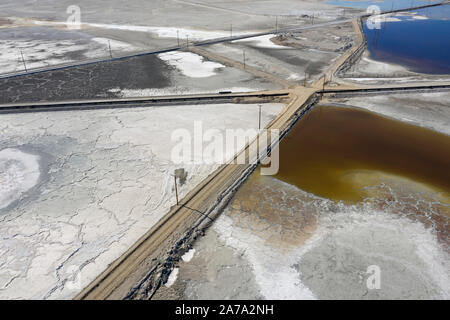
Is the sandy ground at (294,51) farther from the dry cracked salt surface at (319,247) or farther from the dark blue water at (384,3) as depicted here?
the dark blue water at (384,3)

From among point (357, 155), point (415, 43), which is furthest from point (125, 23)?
point (357, 155)

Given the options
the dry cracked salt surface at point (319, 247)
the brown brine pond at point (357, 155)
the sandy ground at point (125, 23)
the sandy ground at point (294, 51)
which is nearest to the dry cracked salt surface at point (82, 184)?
the dry cracked salt surface at point (319, 247)

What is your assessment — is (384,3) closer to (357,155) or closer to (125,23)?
(125,23)

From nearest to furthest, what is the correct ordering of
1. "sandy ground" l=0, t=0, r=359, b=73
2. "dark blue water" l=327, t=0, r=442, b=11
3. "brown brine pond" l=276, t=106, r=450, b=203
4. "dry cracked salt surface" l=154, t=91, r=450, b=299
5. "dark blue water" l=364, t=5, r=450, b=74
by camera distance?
"dry cracked salt surface" l=154, t=91, r=450, b=299
"brown brine pond" l=276, t=106, r=450, b=203
"dark blue water" l=364, t=5, r=450, b=74
"sandy ground" l=0, t=0, r=359, b=73
"dark blue water" l=327, t=0, r=442, b=11

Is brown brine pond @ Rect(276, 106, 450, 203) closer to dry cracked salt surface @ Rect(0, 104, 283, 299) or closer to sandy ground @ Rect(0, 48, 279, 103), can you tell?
dry cracked salt surface @ Rect(0, 104, 283, 299)

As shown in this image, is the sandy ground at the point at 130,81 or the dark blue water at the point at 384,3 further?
the dark blue water at the point at 384,3

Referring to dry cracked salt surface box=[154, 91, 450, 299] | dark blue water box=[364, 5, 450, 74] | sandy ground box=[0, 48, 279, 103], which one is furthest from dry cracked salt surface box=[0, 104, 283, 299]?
dark blue water box=[364, 5, 450, 74]

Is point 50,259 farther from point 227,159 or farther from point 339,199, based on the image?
point 339,199
